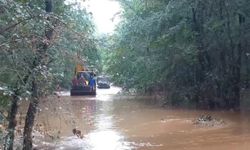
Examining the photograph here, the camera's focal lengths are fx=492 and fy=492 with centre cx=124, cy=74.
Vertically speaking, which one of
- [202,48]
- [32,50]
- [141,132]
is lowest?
[141,132]

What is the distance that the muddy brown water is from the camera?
43.4 ft

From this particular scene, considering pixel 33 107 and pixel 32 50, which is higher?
pixel 32 50

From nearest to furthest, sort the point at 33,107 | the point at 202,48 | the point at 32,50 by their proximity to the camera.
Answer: the point at 32,50, the point at 33,107, the point at 202,48

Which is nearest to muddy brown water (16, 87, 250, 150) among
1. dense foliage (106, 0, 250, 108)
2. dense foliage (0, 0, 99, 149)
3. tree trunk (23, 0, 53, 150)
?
tree trunk (23, 0, 53, 150)

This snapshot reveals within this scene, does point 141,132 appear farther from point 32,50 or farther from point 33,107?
point 32,50

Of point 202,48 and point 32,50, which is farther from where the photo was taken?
point 202,48

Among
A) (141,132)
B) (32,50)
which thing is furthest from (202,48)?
(32,50)

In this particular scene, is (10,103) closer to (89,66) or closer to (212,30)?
(89,66)

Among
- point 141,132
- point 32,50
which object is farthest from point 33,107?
point 141,132

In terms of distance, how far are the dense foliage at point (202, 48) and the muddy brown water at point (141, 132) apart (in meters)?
2.75

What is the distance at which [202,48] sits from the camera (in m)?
25.1

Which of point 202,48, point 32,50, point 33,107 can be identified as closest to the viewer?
point 32,50

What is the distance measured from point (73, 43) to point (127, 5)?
32.2 m

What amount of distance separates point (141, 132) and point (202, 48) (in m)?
9.61
